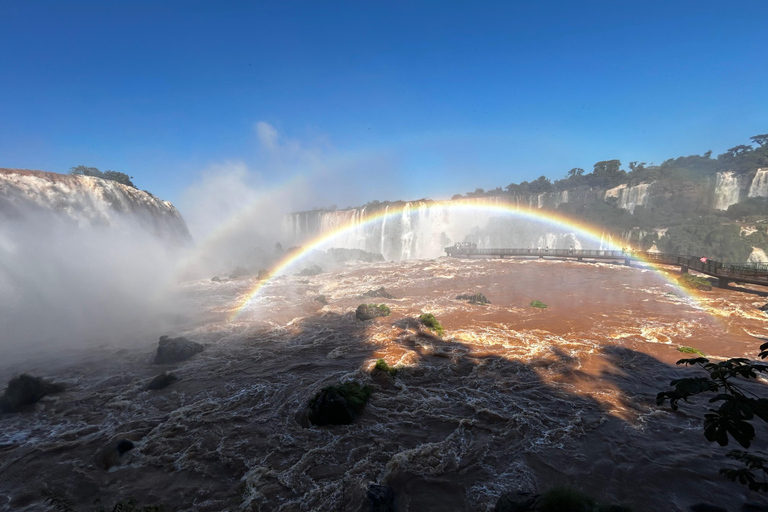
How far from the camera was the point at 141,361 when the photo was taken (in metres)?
12.8

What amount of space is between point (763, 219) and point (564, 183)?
44275 millimetres

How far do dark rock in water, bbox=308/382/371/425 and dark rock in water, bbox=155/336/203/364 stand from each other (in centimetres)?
712

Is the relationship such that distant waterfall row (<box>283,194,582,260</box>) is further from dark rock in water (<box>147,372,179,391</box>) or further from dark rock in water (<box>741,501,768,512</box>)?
dark rock in water (<box>741,501,768,512</box>)

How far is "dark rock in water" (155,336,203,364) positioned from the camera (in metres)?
12.6

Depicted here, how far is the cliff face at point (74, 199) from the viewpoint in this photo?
89.8 feet

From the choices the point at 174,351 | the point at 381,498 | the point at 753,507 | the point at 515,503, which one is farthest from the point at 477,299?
the point at 381,498

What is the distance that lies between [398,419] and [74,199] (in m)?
39.9

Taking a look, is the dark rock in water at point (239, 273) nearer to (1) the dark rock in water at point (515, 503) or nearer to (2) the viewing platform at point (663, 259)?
(2) the viewing platform at point (663, 259)

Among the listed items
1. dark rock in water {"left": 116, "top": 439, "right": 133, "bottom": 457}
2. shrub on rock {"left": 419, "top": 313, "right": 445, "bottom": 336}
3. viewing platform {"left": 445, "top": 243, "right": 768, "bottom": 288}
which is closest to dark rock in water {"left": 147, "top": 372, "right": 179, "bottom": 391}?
dark rock in water {"left": 116, "top": 439, "right": 133, "bottom": 457}

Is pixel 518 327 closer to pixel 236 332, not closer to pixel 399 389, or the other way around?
pixel 399 389

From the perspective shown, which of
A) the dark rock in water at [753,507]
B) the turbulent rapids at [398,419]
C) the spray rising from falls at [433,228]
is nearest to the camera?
the dark rock in water at [753,507]

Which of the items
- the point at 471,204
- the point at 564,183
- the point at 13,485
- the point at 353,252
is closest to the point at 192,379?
the point at 13,485

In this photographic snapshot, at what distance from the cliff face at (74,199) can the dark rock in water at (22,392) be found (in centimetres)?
2505

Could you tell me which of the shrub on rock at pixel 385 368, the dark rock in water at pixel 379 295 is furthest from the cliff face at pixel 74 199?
the shrub on rock at pixel 385 368
